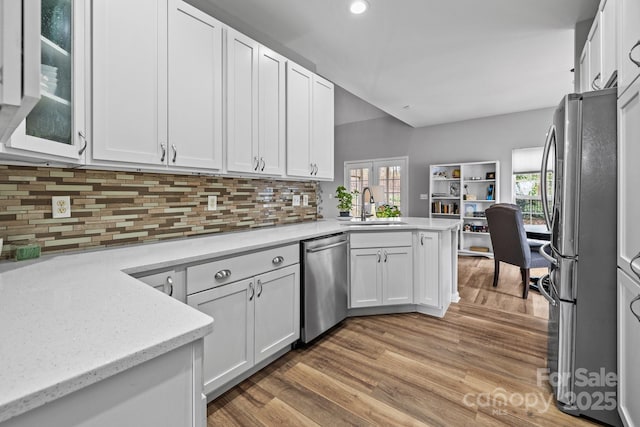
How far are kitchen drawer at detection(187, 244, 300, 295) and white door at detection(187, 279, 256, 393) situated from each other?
39 millimetres

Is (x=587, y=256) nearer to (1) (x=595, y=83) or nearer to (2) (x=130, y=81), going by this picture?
(1) (x=595, y=83)

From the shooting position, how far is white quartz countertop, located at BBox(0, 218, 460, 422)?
19.3 inches

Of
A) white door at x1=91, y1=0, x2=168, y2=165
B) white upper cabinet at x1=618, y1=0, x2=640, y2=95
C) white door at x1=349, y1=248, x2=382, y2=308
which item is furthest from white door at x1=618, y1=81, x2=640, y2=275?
white door at x1=91, y1=0, x2=168, y2=165

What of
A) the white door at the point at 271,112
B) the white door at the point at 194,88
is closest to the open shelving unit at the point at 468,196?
the white door at the point at 271,112

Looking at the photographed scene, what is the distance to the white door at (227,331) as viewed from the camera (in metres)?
1.52

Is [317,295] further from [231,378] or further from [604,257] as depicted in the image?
[604,257]

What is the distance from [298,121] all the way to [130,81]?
133cm

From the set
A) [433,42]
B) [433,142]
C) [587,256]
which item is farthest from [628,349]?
[433,142]

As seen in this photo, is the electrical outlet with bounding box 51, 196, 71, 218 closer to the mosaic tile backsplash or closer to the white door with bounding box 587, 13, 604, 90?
the mosaic tile backsplash

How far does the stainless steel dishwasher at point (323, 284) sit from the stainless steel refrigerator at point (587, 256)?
4.65 ft

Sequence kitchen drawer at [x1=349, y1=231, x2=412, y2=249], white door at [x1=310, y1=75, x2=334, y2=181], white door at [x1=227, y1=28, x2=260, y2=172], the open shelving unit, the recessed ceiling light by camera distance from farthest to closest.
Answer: the open shelving unit < white door at [x1=310, y1=75, x2=334, y2=181] < kitchen drawer at [x1=349, y1=231, x2=412, y2=249] < the recessed ceiling light < white door at [x1=227, y1=28, x2=260, y2=172]

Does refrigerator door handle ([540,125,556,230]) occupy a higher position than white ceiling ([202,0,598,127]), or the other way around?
white ceiling ([202,0,598,127])

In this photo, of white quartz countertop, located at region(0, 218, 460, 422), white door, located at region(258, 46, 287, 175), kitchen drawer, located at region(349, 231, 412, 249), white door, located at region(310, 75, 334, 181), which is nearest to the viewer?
white quartz countertop, located at region(0, 218, 460, 422)

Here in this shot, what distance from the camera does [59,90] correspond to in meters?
1.24
